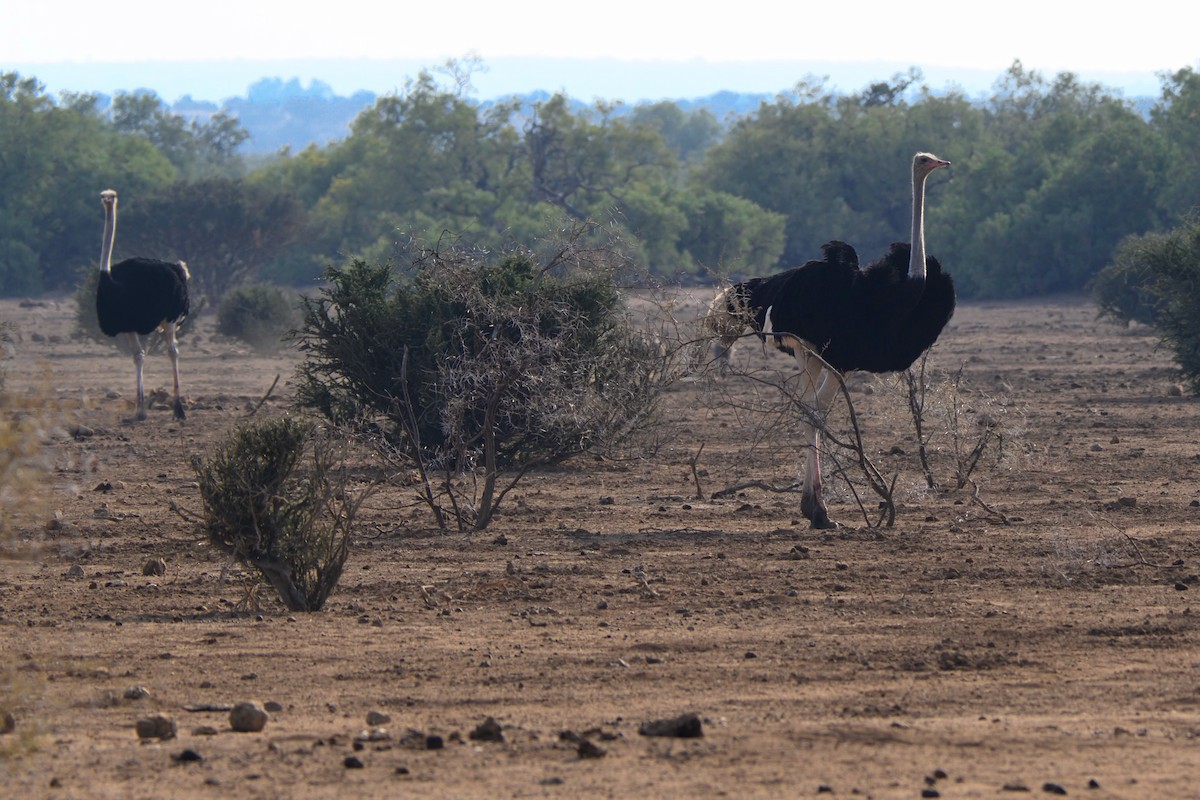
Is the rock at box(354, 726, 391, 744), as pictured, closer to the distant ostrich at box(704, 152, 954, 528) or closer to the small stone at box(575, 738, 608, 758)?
the small stone at box(575, 738, 608, 758)

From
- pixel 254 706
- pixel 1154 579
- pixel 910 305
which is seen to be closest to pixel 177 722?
pixel 254 706

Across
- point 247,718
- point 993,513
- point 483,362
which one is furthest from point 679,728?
point 993,513

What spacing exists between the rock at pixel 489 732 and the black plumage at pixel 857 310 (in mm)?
4661

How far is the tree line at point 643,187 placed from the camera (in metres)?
36.8

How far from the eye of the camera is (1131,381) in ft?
65.3

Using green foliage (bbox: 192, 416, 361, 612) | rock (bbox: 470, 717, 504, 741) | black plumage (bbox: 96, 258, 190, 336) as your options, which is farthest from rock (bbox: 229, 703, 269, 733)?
black plumage (bbox: 96, 258, 190, 336)

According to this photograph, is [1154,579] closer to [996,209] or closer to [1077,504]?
[1077,504]

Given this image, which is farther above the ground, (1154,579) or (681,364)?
(681,364)

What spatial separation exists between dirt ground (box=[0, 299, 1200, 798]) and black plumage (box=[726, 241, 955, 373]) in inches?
41.8

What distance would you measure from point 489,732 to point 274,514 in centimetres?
257

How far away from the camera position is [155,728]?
5.37 m

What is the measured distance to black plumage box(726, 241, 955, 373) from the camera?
9633 mm

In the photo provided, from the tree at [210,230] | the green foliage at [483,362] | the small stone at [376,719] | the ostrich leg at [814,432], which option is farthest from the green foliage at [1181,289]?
the tree at [210,230]

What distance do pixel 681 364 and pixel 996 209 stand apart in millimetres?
29622
